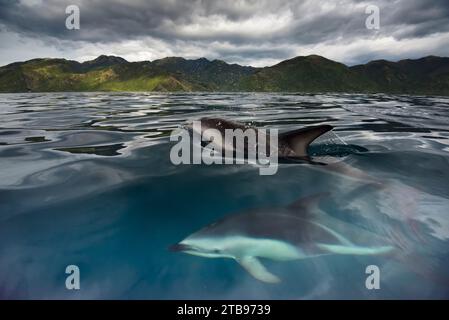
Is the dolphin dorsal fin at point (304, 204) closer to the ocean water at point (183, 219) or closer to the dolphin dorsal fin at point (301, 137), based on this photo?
the ocean water at point (183, 219)

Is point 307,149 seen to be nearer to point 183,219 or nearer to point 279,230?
point 279,230

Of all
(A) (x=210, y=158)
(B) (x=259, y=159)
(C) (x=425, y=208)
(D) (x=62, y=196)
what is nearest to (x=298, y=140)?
(B) (x=259, y=159)

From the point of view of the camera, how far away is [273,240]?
211 inches

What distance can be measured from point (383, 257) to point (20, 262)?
19.2ft

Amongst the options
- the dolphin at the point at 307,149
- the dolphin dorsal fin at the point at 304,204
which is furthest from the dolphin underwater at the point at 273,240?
the dolphin at the point at 307,149

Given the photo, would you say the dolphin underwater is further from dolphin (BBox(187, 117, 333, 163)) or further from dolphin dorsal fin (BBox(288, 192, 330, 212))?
dolphin (BBox(187, 117, 333, 163))

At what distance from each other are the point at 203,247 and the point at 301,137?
6242 millimetres

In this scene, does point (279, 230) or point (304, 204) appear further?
point (304, 204)

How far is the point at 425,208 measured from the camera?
22.5 feet

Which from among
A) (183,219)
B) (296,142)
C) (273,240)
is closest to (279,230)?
(273,240)

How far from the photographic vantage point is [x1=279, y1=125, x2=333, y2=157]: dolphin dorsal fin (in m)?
9.82

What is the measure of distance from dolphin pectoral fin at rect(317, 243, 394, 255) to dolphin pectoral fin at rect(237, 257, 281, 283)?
1.18 metres

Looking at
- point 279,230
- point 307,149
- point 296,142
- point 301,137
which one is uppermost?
point 301,137

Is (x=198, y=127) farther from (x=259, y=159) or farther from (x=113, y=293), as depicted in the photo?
(x=113, y=293)
